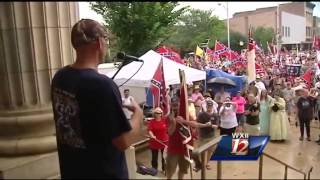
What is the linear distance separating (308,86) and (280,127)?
9.88ft

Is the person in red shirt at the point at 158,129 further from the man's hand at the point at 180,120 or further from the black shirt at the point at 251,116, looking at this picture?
the black shirt at the point at 251,116

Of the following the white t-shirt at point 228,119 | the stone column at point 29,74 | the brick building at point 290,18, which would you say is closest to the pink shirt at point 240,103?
the white t-shirt at point 228,119

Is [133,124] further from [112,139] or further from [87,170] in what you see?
[87,170]

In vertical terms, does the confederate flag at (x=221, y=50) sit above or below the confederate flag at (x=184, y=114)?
above

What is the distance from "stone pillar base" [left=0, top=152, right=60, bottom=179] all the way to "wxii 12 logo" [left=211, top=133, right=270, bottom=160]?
0.97 meters

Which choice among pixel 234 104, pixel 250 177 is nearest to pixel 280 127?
pixel 234 104

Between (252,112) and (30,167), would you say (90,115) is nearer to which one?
(30,167)

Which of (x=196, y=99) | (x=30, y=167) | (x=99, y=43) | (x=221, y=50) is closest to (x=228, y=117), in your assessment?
(x=196, y=99)

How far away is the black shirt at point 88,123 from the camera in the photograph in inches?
59.2

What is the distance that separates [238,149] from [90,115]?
88 cm

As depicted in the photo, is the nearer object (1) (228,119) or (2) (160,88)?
(2) (160,88)

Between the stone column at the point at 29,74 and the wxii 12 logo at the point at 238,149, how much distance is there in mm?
1096

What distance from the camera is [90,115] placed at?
1.53 meters

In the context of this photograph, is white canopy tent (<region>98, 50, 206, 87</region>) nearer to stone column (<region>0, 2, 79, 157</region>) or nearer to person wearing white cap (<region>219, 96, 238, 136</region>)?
person wearing white cap (<region>219, 96, 238, 136</region>)
